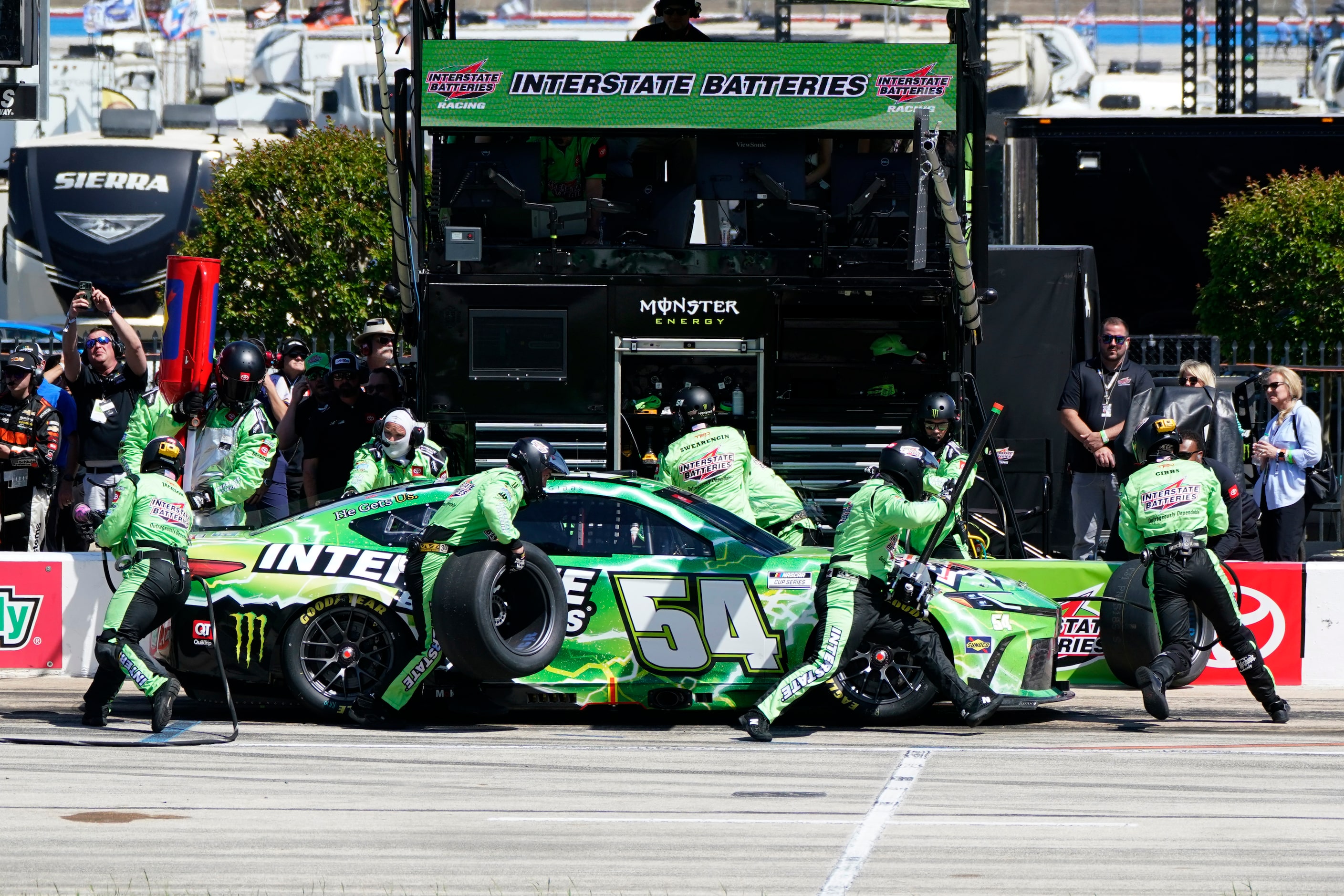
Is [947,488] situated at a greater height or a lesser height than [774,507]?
greater

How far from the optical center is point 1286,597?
450 inches

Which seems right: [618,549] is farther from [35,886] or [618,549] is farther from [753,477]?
[35,886]

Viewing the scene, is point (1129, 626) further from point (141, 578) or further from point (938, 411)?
point (141, 578)

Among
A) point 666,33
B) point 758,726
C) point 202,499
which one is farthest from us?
point 666,33

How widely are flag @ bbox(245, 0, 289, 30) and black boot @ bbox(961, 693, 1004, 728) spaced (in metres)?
57.4

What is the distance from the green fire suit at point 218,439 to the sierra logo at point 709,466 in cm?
258

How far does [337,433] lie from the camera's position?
12.2 meters

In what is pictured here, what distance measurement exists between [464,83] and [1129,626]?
18.4 feet

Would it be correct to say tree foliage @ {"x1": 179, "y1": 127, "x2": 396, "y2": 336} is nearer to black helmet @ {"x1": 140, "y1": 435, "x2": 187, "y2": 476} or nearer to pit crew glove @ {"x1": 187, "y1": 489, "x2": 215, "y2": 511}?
pit crew glove @ {"x1": 187, "y1": 489, "x2": 215, "y2": 511}

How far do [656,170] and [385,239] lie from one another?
17814 millimetres

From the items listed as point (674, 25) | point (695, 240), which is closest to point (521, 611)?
point (695, 240)

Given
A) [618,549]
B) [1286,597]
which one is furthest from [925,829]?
[1286,597]

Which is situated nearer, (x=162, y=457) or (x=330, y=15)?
(x=162, y=457)

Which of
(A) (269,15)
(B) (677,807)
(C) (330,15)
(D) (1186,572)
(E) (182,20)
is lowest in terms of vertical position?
(B) (677,807)
